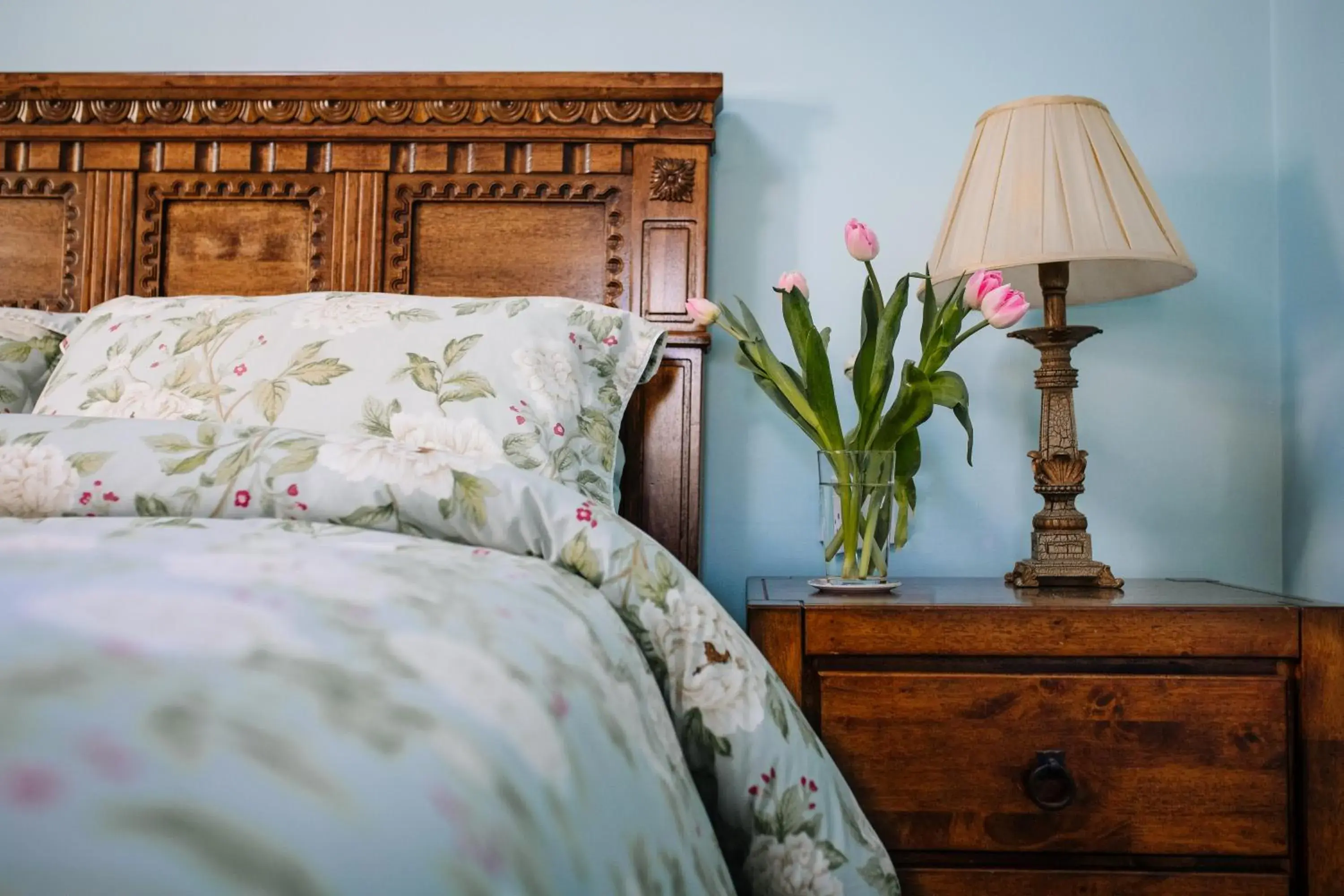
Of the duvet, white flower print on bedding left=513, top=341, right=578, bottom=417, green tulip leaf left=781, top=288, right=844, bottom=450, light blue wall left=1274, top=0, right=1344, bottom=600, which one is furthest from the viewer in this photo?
light blue wall left=1274, top=0, right=1344, bottom=600

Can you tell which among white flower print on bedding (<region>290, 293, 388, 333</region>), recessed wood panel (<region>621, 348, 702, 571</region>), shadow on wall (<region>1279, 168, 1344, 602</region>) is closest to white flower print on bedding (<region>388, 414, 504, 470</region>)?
white flower print on bedding (<region>290, 293, 388, 333</region>)

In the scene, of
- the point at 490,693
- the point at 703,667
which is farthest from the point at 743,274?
the point at 490,693

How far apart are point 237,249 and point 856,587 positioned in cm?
112

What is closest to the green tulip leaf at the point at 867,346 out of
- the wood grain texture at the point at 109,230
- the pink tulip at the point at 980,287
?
the pink tulip at the point at 980,287

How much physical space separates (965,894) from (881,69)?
1246 millimetres

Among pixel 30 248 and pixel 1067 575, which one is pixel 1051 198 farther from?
pixel 30 248

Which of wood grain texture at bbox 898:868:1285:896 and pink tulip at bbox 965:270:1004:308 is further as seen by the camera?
pink tulip at bbox 965:270:1004:308

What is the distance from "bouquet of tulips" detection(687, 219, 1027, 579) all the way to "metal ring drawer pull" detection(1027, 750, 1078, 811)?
31 cm

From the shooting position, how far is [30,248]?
1570mm

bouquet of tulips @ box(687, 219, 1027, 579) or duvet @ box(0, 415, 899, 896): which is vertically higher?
bouquet of tulips @ box(687, 219, 1027, 579)

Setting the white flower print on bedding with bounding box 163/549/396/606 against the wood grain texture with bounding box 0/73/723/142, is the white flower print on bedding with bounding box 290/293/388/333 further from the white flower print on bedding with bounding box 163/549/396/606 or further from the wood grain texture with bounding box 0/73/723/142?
the white flower print on bedding with bounding box 163/549/396/606

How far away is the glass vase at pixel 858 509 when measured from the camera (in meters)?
1.23

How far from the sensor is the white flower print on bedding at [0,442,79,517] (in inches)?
26.1

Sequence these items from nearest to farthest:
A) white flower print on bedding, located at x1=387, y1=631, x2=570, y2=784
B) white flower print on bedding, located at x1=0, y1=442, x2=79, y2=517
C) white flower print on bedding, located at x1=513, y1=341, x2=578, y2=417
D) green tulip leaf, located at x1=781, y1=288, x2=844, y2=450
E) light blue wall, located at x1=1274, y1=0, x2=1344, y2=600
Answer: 1. white flower print on bedding, located at x1=387, y1=631, x2=570, y2=784
2. white flower print on bedding, located at x1=0, y1=442, x2=79, y2=517
3. white flower print on bedding, located at x1=513, y1=341, x2=578, y2=417
4. green tulip leaf, located at x1=781, y1=288, x2=844, y2=450
5. light blue wall, located at x1=1274, y1=0, x2=1344, y2=600
